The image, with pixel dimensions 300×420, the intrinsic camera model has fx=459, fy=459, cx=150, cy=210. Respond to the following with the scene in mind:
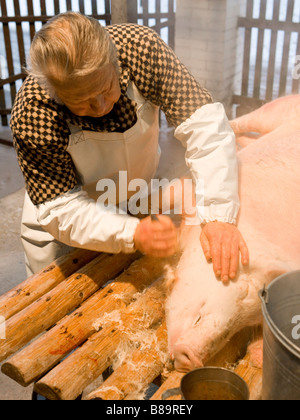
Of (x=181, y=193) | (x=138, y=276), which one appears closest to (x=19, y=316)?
(x=138, y=276)

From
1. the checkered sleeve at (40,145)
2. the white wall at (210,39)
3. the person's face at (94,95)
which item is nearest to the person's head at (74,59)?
the person's face at (94,95)

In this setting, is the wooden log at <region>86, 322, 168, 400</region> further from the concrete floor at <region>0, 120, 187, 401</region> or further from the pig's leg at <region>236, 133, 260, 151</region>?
the pig's leg at <region>236, 133, 260, 151</region>

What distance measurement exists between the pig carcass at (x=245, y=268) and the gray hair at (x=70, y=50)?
840 millimetres

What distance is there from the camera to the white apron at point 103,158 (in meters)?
1.98

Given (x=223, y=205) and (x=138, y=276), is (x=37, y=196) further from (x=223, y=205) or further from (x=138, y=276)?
(x=223, y=205)

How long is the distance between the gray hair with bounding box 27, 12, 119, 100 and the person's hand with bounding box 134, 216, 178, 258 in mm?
620

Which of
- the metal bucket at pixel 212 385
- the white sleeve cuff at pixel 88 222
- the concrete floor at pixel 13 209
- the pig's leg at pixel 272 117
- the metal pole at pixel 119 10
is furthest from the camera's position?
the metal pole at pixel 119 10

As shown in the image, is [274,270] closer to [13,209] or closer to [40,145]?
[40,145]

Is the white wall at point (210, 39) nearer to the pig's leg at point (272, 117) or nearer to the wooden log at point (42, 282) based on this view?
the pig's leg at point (272, 117)

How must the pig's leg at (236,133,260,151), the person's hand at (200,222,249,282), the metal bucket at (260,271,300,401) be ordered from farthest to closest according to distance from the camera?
the pig's leg at (236,133,260,151) < the person's hand at (200,222,249,282) < the metal bucket at (260,271,300,401)

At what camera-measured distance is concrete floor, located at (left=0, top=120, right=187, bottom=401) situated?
2.58 metres

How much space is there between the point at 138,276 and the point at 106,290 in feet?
0.57

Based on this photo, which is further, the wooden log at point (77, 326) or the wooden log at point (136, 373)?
the wooden log at point (77, 326)

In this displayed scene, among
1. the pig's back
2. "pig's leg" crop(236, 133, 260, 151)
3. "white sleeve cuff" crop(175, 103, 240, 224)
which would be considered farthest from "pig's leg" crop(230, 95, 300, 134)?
"white sleeve cuff" crop(175, 103, 240, 224)
